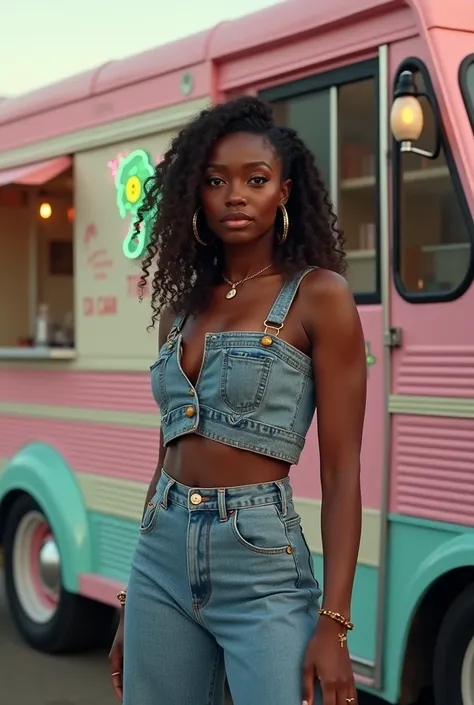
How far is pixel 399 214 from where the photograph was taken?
3803mm

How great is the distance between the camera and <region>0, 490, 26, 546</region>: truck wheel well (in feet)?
19.8

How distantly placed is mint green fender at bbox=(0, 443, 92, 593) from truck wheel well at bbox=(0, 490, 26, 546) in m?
0.07

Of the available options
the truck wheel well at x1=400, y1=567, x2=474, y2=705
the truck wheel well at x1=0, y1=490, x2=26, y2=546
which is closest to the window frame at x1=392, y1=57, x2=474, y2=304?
the truck wheel well at x1=400, y1=567, x2=474, y2=705

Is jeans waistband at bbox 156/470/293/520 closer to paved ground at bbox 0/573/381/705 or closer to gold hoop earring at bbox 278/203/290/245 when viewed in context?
gold hoop earring at bbox 278/203/290/245

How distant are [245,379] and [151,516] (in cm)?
36

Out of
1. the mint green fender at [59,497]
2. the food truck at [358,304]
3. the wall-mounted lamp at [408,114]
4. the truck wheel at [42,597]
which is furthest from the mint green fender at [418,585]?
the truck wheel at [42,597]

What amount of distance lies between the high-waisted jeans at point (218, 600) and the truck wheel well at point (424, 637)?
1475 millimetres

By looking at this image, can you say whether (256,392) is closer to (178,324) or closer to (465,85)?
(178,324)

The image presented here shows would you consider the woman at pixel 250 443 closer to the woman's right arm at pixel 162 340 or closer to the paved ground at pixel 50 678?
the woman's right arm at pixel 162 340

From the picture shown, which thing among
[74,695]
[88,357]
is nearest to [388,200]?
[88,357]

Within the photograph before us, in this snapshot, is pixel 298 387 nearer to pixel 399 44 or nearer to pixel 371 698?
pixel 399 44

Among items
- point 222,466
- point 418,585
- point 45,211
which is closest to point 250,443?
point 222,466

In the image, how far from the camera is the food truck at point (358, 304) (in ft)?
11.8

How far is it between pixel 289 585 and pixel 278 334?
480 millimetres
